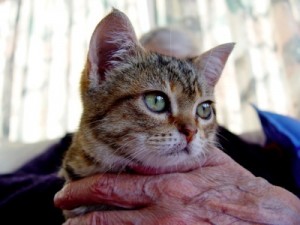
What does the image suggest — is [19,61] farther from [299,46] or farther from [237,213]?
[237,213]

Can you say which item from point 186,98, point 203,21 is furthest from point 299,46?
point 186,98

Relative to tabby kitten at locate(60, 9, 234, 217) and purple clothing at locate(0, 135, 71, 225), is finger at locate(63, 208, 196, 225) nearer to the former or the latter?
tabby kitten at locate(60, 9, 234, 217)

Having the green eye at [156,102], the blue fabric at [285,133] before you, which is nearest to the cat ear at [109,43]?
the green eye at [156,102]

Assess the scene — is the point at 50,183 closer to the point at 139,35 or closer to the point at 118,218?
the point at 118,218

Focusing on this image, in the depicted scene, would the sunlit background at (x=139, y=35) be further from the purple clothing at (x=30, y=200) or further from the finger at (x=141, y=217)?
the finger at (x=141, y=217)

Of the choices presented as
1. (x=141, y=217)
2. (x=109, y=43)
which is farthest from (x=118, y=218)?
(x=109, y=43)

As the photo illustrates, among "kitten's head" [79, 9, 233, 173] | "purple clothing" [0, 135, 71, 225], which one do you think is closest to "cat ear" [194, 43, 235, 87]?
"kitten's head" [79, 9, 233, 173]
